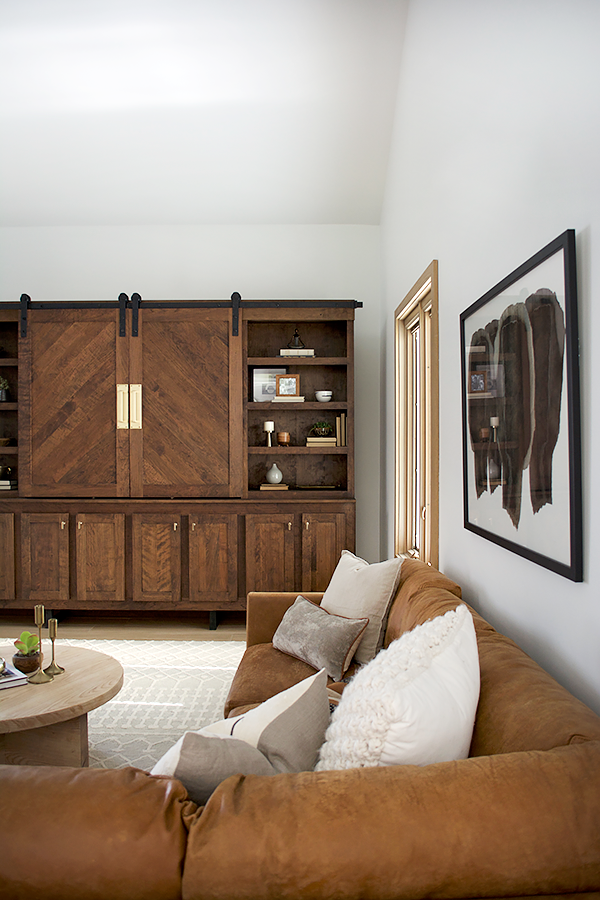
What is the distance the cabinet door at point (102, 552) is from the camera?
4242mm

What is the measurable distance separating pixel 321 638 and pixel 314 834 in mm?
1544

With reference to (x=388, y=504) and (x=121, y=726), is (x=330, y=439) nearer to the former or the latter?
(x=388, y=504)

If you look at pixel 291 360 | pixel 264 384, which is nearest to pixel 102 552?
pixel 264 384

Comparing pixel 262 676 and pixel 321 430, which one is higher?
pixel 321 430

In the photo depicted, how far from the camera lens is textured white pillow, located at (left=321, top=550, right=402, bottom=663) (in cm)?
230

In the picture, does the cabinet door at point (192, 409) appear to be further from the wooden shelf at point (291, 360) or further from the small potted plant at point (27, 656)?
the small potted plant at point (27, 656)

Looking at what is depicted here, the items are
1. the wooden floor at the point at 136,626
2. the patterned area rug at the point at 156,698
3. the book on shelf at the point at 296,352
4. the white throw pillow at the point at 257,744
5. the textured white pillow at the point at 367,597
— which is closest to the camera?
the white throw pillow at the point at 257,744

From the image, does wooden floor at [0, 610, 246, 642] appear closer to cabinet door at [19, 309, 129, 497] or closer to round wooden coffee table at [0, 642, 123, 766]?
cabinet door at [19, 309, 129, 497]

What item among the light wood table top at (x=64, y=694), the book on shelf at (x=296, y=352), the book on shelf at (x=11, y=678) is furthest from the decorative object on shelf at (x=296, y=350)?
the book on shelf at (x=11, y=678)

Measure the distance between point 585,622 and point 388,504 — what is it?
3008mm

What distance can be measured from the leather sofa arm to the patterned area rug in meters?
0.40

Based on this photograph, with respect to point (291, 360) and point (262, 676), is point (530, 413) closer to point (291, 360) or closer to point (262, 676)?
point (262, 676)

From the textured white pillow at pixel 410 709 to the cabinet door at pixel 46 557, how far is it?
3543 millimetres

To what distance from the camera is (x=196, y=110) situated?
13.0 feet
